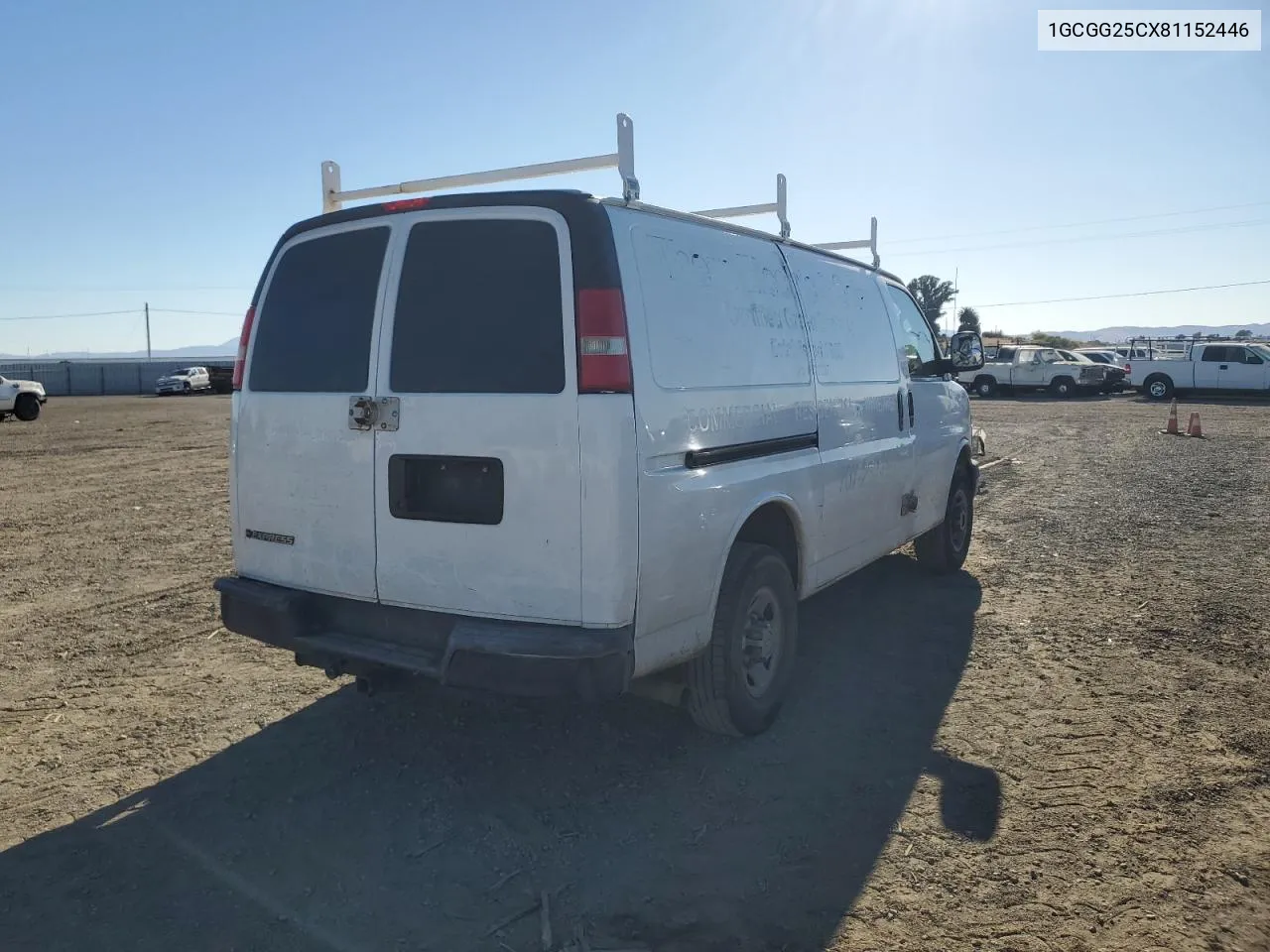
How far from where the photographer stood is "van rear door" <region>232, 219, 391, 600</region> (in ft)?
12.4

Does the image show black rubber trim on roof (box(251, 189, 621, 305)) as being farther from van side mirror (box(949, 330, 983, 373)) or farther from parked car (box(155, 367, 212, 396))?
parked car (box(155, 367, 212, 396))

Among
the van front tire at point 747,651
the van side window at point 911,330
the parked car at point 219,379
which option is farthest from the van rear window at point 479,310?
the parked car at point 219,379

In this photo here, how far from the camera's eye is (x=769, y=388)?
4.39m

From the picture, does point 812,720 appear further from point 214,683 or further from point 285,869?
point 214,683

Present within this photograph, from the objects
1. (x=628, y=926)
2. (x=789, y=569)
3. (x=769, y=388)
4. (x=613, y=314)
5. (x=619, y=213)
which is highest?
(x=619, y=213)

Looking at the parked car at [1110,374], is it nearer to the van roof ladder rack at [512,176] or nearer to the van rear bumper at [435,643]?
the van roof ladder rack at [512,176]

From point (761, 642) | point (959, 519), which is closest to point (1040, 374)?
point (959, 519)

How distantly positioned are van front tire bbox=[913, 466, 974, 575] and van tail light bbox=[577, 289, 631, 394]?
4.32 meters

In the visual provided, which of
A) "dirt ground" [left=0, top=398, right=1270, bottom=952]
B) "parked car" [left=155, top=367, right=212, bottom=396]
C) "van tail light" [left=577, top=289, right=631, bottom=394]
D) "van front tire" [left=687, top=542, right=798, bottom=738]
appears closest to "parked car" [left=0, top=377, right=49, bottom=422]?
"parked car" [left=155, top=367, right=212, bottom=396]

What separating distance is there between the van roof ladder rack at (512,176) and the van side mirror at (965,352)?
12.3 feet

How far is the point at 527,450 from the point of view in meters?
3.40

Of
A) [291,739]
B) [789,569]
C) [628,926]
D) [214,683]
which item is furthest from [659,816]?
[214,683]

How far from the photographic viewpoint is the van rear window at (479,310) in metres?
3.45

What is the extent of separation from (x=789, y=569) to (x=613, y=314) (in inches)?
72.5
